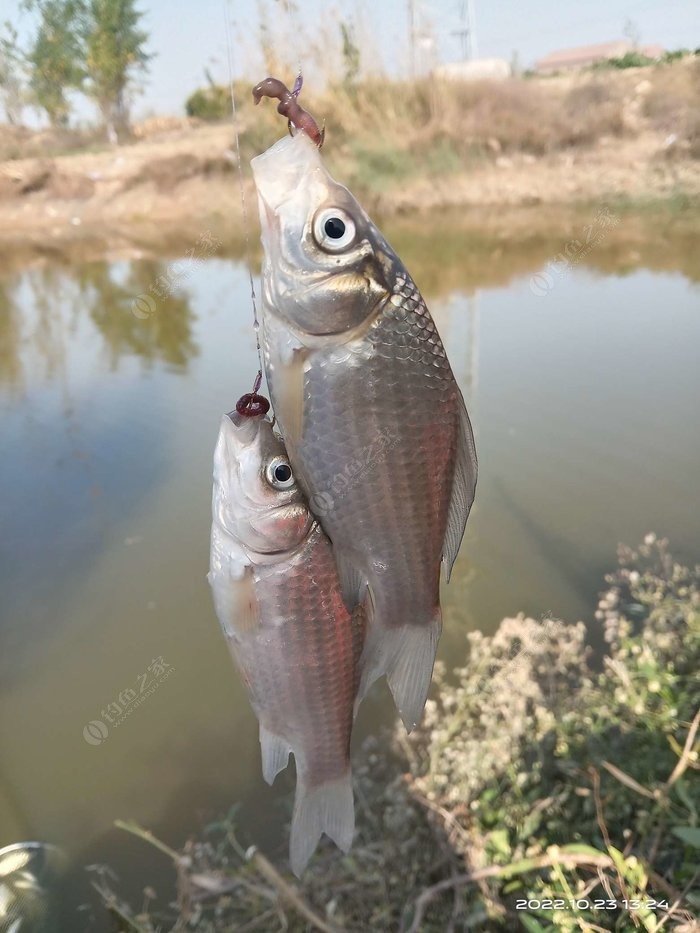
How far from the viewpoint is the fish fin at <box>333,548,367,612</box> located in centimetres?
98

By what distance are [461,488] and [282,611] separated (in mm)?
345

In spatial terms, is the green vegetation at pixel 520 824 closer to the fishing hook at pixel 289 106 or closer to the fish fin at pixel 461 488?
the fish fin at pixel 461 488

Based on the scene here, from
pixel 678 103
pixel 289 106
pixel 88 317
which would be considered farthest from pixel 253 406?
pixel 678 103

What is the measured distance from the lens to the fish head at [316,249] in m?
0.83

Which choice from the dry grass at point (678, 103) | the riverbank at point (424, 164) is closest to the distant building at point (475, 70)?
the riverbank at point (424, 164)

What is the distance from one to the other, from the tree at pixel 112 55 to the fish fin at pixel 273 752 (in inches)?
694

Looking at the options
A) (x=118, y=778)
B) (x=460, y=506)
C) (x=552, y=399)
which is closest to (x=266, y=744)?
(x=460, y=506)

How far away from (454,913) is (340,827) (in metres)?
0.97

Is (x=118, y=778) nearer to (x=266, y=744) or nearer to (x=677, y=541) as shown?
(x=266, y=744)

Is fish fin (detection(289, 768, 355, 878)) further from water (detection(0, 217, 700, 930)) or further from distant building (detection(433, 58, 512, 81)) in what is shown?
distant building (detection(433, 58, 512, 81))

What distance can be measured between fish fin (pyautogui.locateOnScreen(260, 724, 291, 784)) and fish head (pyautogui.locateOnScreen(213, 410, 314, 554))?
375 millimetres

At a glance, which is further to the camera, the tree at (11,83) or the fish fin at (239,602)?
the tree at (11,83)

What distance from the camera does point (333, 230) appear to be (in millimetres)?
845

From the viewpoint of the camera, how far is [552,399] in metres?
5.21
